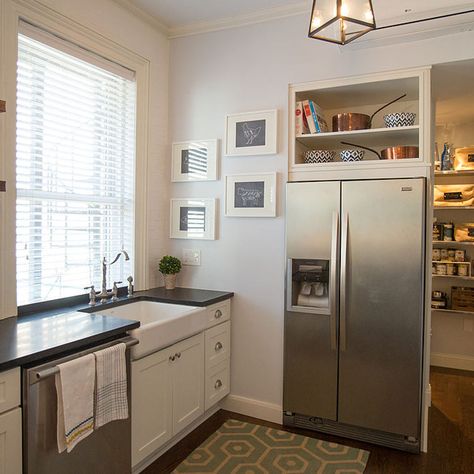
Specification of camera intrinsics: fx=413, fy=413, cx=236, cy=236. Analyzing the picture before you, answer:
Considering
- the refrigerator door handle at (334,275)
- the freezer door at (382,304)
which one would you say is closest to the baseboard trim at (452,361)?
the freezer door at (382,304)

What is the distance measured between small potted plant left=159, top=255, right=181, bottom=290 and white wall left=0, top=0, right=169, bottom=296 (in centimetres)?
11

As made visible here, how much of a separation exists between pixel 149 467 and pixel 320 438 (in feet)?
3.65

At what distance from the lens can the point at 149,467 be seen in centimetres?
238

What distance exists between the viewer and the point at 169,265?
316cm

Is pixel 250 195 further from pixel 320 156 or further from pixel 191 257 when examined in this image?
pixel 191 257

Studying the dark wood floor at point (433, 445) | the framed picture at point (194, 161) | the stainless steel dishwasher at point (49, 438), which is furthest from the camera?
the framed picture at point (194, 161)

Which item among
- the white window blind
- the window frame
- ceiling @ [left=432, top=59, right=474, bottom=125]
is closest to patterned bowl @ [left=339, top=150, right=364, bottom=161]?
ceiling @ [left=432, top=59, right=474, bottom=125]

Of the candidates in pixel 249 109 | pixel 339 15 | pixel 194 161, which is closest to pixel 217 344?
pixel 194 161

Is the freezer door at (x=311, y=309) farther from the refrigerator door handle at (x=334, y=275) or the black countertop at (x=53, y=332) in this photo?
the black countertop at (x=53, y=332)

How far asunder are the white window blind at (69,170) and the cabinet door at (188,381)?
0.77m

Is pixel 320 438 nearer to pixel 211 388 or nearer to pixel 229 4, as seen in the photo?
pixel 211 388

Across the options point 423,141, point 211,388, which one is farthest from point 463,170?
point 211,388

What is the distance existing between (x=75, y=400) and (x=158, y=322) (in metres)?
0.65

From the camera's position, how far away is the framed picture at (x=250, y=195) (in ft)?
9.70
